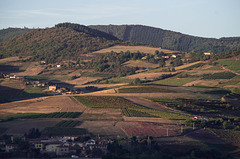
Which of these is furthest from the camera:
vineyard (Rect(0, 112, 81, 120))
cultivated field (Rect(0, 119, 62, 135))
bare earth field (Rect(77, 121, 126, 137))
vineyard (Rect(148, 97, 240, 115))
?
vineyard (Rect(148, 97, 240, 115))

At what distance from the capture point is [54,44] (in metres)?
179

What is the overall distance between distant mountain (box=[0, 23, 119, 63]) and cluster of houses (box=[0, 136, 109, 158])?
108 meters

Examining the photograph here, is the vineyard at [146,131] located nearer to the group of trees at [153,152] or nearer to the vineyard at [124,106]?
the group of trees at [153,152]

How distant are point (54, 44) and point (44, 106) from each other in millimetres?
98562

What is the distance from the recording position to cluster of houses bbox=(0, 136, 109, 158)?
52175mm

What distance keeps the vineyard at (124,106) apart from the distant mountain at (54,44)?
76.3 metres

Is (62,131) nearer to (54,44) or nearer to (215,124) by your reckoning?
(215,124)

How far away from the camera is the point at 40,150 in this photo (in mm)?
53062

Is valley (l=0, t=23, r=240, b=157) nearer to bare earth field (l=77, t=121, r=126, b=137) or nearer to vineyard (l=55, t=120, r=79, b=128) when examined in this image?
bare earth field (l=77, t=121, r=126, b=137)

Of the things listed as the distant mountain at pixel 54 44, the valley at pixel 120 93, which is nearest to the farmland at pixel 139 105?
the valley at pixel 120 93

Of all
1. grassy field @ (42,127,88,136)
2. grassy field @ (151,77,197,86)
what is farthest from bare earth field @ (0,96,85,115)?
grassy field @ (151,77,197,86)

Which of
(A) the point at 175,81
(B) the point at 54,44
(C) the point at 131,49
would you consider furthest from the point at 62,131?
(B) the point at 54,44

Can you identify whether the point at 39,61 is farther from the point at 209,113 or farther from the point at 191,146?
the point at 191,146

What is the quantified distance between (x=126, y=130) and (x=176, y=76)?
63213 millimetres
